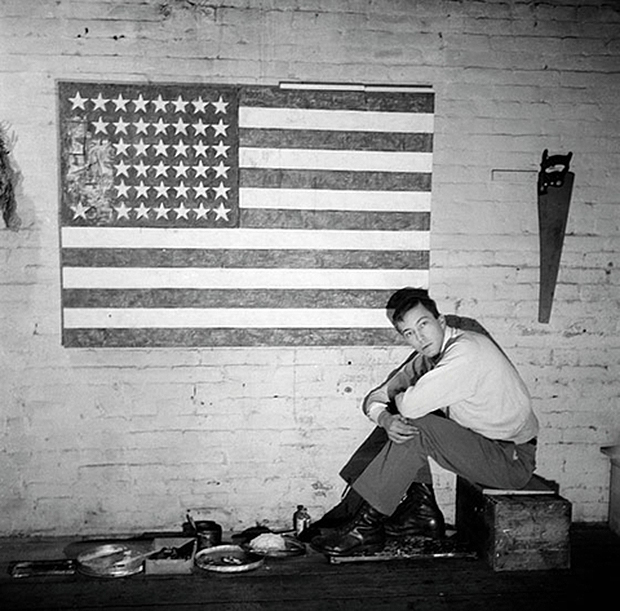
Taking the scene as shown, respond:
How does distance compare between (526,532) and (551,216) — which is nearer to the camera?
(526,532)

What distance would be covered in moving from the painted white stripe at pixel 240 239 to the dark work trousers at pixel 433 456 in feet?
3.55

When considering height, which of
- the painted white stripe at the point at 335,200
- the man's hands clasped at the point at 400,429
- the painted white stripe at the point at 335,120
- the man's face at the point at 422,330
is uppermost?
the painted white stripe at the point at 335,120

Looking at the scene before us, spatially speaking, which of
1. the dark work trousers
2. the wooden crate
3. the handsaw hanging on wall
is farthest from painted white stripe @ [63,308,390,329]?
the wooden crate

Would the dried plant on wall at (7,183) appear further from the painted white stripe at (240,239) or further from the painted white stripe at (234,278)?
the painted white stripe at (234,278)

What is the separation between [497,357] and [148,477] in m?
2.10

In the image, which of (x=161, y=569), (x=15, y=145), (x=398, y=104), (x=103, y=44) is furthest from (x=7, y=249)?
(x=398, y=104)

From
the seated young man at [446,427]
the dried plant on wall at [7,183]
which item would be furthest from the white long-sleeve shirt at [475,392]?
the dried plant on wall at [7,183]

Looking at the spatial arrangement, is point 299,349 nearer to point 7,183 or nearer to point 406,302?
point 406,302

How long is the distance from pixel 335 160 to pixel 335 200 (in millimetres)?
227

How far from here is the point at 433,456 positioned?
Answer: 4324 millimetres

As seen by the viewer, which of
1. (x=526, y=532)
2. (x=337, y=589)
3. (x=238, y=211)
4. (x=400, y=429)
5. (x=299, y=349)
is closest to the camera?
(x=337, y=589)

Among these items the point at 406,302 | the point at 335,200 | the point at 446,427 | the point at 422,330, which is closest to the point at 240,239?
the point at 335,200

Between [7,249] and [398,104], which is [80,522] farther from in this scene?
[398,104]

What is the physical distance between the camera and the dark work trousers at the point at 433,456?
4.27m
